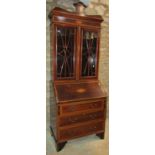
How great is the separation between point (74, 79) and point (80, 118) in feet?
1.73

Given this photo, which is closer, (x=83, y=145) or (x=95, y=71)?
(x=83, y=145)

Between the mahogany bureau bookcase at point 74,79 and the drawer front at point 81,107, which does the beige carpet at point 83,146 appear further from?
the drawer front at point 81,107

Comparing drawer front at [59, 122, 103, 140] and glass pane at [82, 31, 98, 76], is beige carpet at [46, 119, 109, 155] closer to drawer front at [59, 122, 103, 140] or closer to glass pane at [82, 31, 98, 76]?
drawer front at [59, 122, 103, 140]

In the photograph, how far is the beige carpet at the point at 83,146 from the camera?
1915mm

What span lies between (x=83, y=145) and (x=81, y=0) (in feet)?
6.51

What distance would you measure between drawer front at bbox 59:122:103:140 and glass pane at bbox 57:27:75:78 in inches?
27.6

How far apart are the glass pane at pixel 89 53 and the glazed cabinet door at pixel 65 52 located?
0.18 m

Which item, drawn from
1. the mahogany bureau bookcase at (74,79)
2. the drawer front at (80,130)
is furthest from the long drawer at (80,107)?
the drawer front at (80,130)
